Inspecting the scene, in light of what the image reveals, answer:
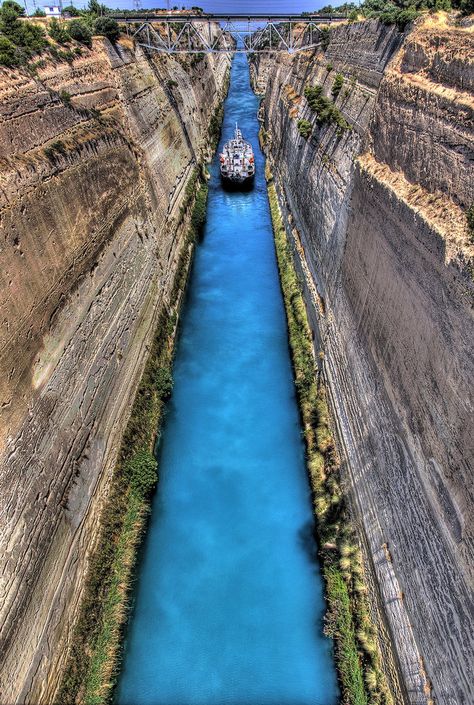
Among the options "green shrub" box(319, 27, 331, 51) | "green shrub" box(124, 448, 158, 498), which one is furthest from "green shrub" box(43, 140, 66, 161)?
"green shrub" box(319, 27, 331, 51)

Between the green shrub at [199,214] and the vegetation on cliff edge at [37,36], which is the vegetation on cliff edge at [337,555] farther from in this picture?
the vegetation on cliff edge at [37,36]

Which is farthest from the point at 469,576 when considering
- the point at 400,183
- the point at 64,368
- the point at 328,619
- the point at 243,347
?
the point at 243,347

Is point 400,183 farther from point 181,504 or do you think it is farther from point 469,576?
point 181,504

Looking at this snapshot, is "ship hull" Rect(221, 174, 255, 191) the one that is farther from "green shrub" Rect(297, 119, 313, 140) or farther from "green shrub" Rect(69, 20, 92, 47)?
"green shrub" Rect(69, 20, 92, 47)

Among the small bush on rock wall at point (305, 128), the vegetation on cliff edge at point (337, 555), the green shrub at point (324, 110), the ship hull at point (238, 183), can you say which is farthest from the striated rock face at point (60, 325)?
the ship hull at point (238, 183)

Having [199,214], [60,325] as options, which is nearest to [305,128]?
[199,214]

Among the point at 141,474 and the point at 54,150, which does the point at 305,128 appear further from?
the point at 141,474
